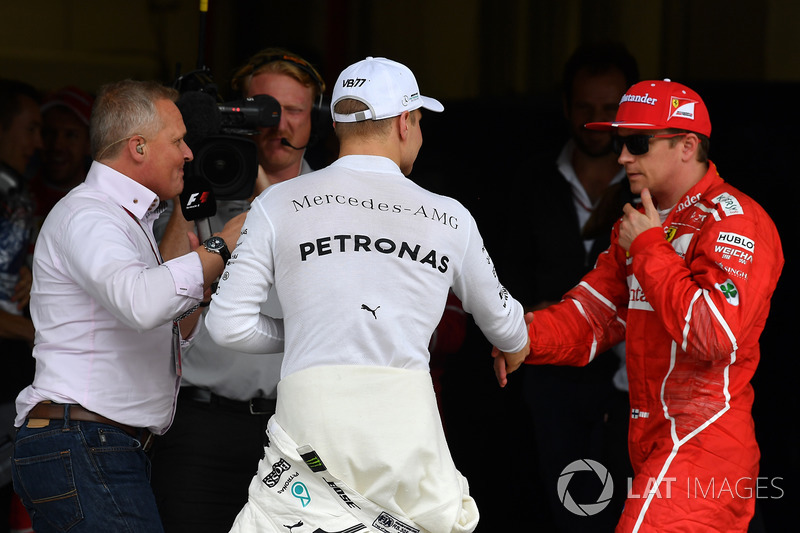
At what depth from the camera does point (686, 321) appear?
2.12 metres

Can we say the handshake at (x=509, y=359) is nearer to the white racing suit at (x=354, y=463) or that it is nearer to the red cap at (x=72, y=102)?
the white racing suit at (x=354, y=463)

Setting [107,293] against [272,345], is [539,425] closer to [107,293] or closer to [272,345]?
[272,345]

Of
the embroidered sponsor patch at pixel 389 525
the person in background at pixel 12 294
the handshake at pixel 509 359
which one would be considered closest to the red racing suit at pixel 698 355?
the handshake at pixel 509 359

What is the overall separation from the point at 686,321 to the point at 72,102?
2.95m

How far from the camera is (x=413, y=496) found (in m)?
1.86

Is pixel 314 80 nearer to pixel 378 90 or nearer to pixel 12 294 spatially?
pixel 378 90

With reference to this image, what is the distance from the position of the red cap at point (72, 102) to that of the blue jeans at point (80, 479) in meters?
2.30

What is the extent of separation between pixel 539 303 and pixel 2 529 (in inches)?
82.1

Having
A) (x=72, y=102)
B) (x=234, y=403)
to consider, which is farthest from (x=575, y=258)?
(x=72, y=102)

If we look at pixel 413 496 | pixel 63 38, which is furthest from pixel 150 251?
pixel 63 38

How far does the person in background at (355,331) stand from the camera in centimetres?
183

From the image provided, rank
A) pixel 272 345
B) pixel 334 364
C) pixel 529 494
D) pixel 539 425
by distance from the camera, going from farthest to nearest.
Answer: pixel 529 494, pixel 539 425, pixel 272 345, pixel 334 364

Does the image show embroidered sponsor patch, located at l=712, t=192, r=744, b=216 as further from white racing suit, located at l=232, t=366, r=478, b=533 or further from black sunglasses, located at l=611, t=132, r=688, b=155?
white racing suit, located at l=232, t=366, r=478, b=533

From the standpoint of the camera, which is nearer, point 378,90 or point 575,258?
point 378,90
